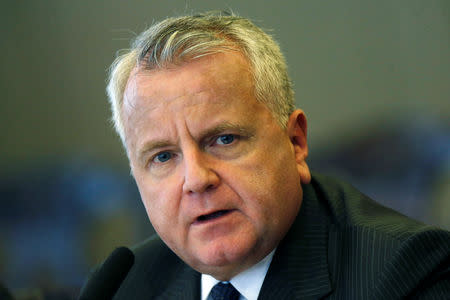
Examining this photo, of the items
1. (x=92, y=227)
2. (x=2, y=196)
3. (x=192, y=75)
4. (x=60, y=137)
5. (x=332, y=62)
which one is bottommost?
(x=92, y=227)

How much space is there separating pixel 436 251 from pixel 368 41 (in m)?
2.27

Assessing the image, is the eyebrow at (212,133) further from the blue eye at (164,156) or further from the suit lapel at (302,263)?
the suit lapel at (302,263)

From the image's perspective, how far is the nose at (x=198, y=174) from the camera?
1.45 metres

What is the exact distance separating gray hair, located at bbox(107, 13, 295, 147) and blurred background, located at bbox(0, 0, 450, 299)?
1514 mm

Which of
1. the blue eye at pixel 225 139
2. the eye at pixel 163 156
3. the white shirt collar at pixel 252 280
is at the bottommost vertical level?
the white shirt collar at pixel 252 280

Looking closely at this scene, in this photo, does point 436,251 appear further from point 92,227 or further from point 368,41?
point 92,227

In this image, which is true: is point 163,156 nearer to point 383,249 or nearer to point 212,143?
point 212,143

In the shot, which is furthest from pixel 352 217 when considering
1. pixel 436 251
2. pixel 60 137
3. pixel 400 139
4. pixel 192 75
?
pixel 60 137

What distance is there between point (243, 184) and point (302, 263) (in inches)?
12.7

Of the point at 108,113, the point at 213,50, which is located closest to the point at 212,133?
the point at 213,50

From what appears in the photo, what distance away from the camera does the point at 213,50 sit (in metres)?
1.58

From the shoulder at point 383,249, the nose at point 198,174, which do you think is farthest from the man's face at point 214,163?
the shoulder at point 383,249

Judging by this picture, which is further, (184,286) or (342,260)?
(184,286)

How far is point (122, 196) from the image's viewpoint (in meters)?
3.69
